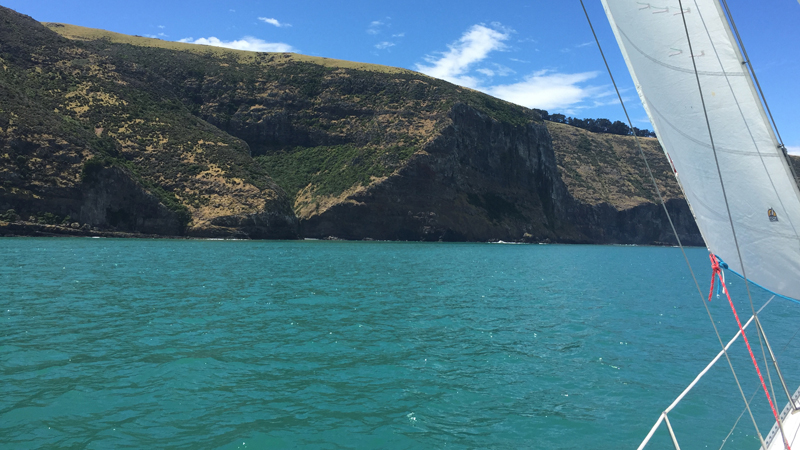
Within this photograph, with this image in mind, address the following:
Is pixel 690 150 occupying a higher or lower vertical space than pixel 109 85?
lower

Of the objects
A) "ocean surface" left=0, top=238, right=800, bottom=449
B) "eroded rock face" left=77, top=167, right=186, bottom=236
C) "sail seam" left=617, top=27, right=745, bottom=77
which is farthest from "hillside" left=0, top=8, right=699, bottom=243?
"sail seam" left=617, top=27, right=745, bottom=77

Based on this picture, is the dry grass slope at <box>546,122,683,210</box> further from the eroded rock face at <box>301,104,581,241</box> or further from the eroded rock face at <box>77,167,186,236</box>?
the eroded rock face at <box>77,167,186,236</box>

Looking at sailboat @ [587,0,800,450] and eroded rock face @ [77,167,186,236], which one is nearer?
sailboat @ [587,0,800,450]

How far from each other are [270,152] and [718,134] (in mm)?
122749

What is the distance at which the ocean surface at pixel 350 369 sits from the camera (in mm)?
9266

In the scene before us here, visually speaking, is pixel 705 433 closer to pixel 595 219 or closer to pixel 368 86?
pixel 368 86

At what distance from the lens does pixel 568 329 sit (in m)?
19.4

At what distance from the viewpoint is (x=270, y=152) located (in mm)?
121562

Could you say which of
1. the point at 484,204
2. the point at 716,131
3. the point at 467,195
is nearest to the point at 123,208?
the point at 467,195

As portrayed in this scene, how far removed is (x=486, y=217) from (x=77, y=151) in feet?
263

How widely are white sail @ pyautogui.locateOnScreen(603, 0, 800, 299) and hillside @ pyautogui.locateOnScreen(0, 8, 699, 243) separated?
79847mm

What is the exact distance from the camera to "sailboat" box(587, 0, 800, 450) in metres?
5.07

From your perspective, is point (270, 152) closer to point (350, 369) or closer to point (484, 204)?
point (484, 204)

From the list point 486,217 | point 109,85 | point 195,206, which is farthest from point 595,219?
point 109,85
